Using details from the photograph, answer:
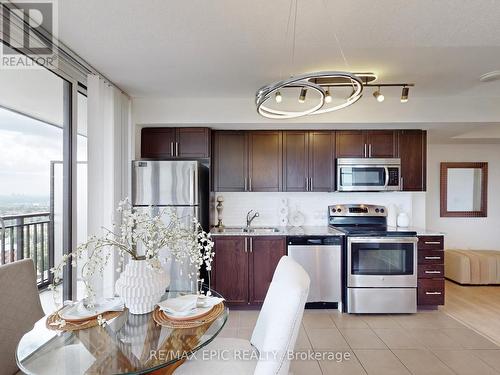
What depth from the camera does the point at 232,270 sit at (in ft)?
11.7

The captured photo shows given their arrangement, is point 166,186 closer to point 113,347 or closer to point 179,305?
point 179,305

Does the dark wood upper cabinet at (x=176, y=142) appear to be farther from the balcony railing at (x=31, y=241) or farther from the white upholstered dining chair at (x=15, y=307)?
the white upholstered dining chair at (x=15, y=307)

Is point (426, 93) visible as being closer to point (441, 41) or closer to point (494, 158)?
point (441, 41)

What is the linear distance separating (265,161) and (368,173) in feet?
4.37

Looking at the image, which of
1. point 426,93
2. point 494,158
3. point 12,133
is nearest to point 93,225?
point 12,133

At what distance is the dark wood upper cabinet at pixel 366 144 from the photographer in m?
3.85

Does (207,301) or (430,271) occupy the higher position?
(207,301)

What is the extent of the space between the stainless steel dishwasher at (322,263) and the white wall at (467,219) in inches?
97.2

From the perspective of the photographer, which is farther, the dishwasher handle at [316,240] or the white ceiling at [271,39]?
the dishwasher handle at [316,240]

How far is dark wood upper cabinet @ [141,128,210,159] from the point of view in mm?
3730

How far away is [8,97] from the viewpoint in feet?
7.98

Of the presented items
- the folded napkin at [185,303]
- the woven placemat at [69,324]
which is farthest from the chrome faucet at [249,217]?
the woven placemat at [69,324]

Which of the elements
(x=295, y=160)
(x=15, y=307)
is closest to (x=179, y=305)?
(x=15, y=307)

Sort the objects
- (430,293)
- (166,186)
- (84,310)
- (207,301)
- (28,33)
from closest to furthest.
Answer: (84,310) → (207,301) → (28,33) → (166,186) → (430,293)
